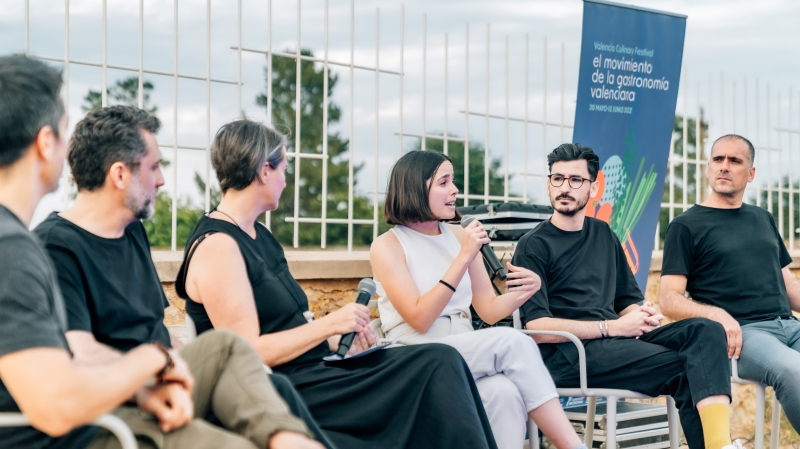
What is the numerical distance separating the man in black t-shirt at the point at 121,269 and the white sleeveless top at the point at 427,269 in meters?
1.15

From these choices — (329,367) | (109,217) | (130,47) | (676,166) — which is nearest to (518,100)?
(676,166)

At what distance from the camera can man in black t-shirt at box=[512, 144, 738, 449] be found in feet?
10.5

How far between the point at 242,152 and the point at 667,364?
1886 mm

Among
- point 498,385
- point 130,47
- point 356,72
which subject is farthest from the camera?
point 356,72

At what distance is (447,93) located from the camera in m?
4.83

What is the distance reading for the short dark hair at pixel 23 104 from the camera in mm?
1428

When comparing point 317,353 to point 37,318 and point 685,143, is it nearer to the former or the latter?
point 37,318

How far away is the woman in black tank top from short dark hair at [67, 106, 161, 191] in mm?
462

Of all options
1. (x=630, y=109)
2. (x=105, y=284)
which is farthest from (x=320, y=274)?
(x=630, y=109)

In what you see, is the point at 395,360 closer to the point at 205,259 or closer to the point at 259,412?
the point at 205,259

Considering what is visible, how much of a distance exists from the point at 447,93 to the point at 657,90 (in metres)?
1.38

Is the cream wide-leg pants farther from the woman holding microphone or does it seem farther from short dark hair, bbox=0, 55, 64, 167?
short dark hair, bbox=0, 55, 64, 167

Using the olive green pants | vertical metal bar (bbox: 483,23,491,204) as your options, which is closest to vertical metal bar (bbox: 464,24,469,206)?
vertical metal bar (bbox: 483,23,491,204)

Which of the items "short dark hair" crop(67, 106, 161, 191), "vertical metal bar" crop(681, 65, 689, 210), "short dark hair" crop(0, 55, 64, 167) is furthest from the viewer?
"vertical metal bar" crop(681, 65, 689, 210)
